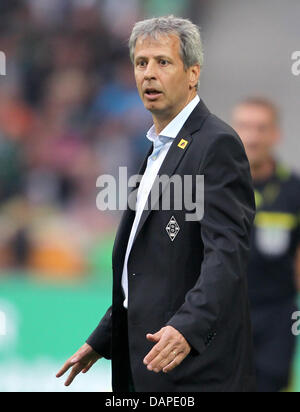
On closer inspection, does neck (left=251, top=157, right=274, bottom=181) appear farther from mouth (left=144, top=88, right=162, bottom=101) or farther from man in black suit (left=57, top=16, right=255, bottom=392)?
mouth (left=144, top=88, right=162, bottom=101)

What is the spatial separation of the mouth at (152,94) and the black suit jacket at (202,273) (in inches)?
4.8

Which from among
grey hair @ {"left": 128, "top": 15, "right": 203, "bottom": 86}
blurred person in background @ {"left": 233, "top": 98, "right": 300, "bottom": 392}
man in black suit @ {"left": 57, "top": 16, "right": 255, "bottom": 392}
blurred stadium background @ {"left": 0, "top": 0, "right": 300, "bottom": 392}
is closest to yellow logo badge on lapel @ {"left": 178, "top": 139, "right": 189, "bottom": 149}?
man in black suit @ {"left": 57, "top": 16, "right": 255, "bottom": 392}

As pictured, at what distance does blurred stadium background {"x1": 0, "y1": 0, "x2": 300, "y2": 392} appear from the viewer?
6.68 metres

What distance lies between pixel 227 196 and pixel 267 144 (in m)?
1.63

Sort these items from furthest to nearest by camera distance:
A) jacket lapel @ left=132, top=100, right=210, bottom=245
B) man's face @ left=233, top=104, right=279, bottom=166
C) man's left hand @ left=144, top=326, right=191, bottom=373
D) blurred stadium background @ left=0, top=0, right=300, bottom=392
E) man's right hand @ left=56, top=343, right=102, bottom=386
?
blurred stadium background @ left=0, top=0, right=300, bottom=392, man's face @ left=233, top=104, right=279, bottom=166, man's right hand @ left=56, top=343, right=102, bottom=386, jacket lapel @ left=132, top=100, right=210, bottom=245, man's left hand @ left=144, top=326, right=191, bottom=373

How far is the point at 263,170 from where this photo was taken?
406cm

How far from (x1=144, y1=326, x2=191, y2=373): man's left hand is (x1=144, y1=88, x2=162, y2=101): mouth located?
2.39 feet

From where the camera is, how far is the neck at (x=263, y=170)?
405cm

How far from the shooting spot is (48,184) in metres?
7.25

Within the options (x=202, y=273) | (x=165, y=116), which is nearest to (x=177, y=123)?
(x=165, y=116)

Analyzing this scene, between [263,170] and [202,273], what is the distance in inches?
66.5

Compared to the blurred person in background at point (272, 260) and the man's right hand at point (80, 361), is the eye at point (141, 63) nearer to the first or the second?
the man's right hand at point (80, 361)
